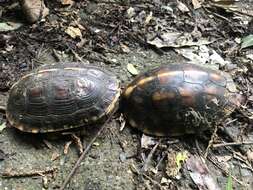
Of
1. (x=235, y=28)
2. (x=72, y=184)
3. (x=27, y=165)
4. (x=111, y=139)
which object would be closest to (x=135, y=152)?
(x=111, y=139)

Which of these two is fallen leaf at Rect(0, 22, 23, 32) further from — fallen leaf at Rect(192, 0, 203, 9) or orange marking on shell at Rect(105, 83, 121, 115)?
fallen leaf at Rect(192, 0, 203, 9)

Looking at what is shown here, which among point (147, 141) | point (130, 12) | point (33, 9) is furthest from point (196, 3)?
point (147, 141)

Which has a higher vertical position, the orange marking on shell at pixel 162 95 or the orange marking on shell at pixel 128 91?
the orange marking on shell at pixel 162 95

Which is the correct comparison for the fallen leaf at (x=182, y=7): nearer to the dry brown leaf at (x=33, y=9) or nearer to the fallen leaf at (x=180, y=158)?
the dry brown leaf at (x=33, y=9)

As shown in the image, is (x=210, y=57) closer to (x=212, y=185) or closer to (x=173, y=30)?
(x=173, y=30)

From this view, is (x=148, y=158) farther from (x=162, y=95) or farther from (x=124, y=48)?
Answer: (x=124, y=48)

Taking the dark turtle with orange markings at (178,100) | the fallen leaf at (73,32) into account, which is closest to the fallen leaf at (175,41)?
the fallen leaf at (73,32)

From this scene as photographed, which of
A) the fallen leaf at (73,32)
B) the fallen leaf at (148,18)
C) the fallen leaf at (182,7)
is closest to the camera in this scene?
the fallen leaf at (73,32)
